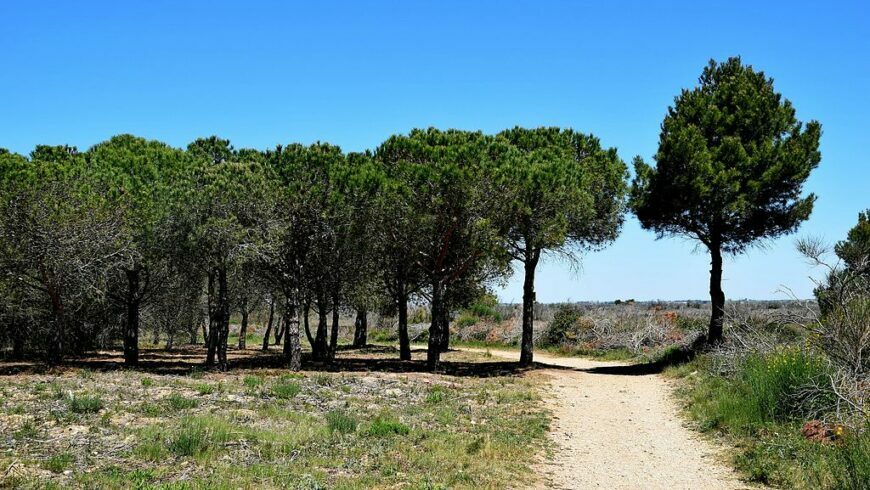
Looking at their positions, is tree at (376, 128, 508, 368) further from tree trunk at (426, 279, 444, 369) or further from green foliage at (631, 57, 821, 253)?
green foliage at (631, 57, 821, 253)

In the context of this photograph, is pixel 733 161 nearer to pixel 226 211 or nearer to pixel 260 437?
pixel 226 211

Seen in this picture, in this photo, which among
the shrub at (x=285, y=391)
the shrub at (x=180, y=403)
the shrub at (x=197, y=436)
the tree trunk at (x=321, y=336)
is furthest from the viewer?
the tree trunk at (x=321, y=336)

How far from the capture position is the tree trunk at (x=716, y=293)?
30.9 metres

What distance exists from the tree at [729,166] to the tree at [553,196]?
6.69ft

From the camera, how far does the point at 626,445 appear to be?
13.9 metres

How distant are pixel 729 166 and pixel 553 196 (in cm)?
882

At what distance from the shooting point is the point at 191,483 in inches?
341

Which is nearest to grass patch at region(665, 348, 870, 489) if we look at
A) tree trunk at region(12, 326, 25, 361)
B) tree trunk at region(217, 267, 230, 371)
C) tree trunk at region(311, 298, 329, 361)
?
tree trunk at region(217, 267, 230, 371)

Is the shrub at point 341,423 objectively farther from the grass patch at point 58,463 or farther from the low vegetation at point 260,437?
the grass patch at point 58,463

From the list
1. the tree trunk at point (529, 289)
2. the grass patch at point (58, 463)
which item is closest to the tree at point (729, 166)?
the tree trunk at point (529, 289)

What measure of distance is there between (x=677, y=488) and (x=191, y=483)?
7327 millimetres

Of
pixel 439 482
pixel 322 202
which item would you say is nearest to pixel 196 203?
pixel 322 202

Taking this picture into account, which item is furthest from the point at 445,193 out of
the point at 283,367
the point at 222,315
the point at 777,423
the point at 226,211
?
the point at 777,423

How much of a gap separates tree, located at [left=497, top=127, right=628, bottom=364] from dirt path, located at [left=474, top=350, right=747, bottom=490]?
22.9ft
